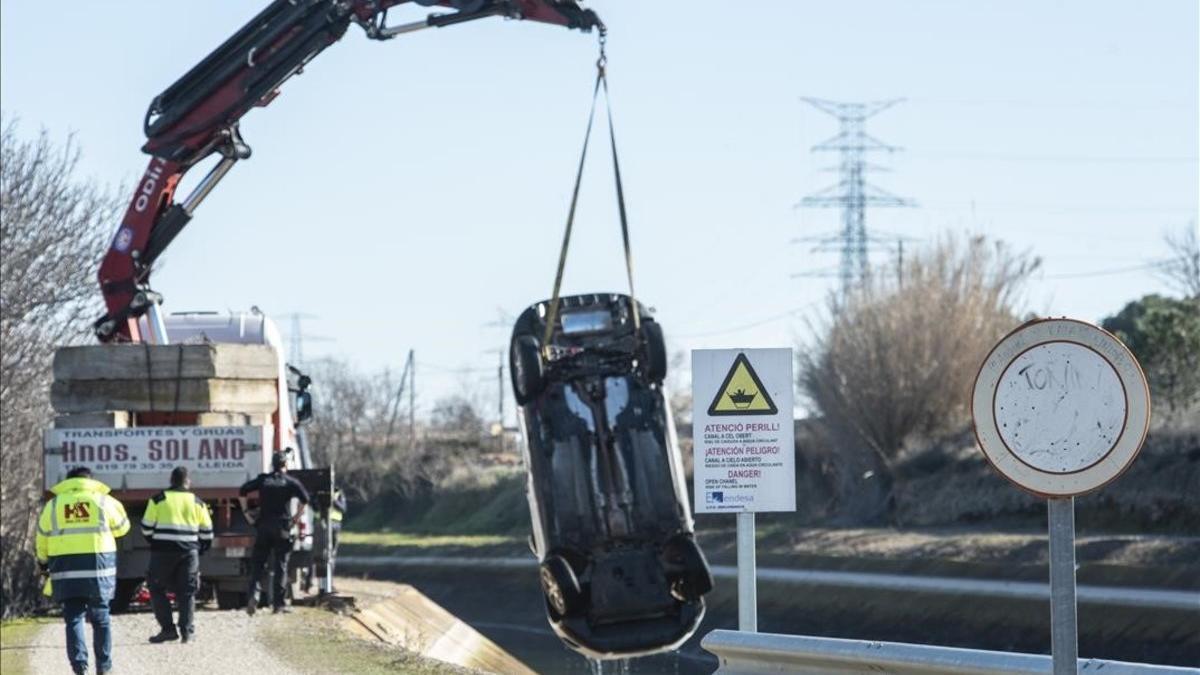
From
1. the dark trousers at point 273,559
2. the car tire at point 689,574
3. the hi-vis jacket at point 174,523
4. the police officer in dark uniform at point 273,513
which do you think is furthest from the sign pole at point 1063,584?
the dark trousers at point 273,559

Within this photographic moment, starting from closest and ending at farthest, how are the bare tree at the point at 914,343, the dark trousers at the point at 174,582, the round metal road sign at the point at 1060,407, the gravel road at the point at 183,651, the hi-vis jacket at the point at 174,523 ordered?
the round metal road sign at the point at 1060,407 → the gravel road at the point at 183,651 → the hi-vis jacket at the point at 174,523 → the dark trousers at the point at 174,582 → the bare tree at the point at 914,343

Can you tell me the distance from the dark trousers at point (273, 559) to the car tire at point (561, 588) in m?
10.2

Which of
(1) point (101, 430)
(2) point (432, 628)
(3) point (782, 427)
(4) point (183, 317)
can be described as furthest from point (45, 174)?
(3) point (782, 427)

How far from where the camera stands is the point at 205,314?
2520cm

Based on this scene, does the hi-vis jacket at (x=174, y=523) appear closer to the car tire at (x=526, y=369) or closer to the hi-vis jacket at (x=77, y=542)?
the hi-vis jacket at (x=77, y=542)

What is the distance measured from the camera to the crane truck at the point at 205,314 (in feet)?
71.4

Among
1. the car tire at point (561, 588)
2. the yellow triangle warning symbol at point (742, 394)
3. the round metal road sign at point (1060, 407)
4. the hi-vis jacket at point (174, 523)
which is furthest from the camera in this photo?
the hi-vis jacket at point (174, 523)

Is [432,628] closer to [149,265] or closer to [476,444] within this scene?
[149,265]

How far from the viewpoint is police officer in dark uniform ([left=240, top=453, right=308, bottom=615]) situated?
69.4 feet

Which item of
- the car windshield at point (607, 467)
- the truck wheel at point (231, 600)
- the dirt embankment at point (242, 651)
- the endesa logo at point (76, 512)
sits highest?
the car windshield at point (607, 467)

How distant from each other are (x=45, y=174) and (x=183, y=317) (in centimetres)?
410

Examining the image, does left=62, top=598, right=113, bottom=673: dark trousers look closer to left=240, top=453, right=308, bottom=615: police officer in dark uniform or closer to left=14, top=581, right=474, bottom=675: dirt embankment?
left=14, top=581, right=474, bottom=675: dirt embankment

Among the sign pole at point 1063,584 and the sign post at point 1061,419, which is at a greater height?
the sign post at point 1061,419

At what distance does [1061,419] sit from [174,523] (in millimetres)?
13338
